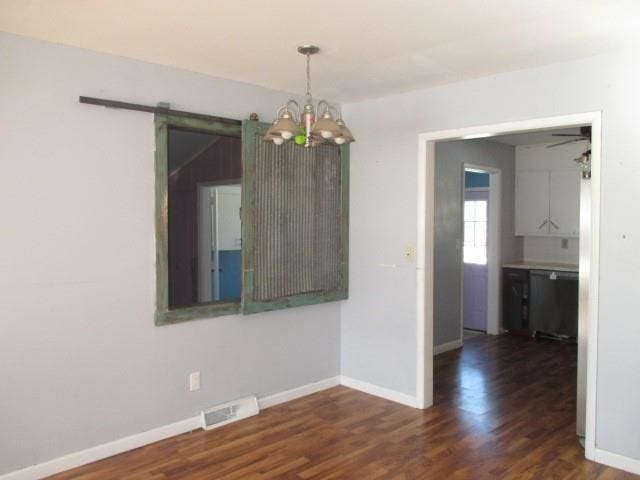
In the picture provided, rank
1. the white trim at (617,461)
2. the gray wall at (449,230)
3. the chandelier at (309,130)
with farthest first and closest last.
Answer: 1. the gray wall at (449,230)
2. the white trim at (617,461)
3. the chandelier at (309,130)

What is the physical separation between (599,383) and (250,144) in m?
2.75

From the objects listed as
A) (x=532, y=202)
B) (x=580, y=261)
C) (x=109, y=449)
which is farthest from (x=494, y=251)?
(x=109, y=449)

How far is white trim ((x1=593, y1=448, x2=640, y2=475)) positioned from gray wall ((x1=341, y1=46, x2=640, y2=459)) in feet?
0.12

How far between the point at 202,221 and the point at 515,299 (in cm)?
394

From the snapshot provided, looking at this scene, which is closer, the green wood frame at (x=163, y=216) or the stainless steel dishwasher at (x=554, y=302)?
the green wood frame at (x=163, y=216)

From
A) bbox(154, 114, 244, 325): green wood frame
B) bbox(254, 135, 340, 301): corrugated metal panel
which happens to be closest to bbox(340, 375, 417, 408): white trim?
bbox(254, 135, 340, 301): corrugated metal panel

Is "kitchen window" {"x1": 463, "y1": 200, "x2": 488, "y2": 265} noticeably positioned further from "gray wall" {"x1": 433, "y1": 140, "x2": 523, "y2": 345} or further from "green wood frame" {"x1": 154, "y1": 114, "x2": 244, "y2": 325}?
"green wood frame" {"x1": 154, "y1": 114, "x2": 244, "y2": 325}

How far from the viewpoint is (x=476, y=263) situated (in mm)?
7031

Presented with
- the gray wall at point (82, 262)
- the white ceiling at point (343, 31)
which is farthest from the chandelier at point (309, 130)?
the gray wall at point (82, 262)

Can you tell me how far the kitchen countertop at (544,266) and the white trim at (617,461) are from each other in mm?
3315

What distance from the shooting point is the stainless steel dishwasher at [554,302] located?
20.3ft

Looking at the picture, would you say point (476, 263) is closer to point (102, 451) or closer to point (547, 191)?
point (547, 191)

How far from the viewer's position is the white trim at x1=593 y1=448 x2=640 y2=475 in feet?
10.2

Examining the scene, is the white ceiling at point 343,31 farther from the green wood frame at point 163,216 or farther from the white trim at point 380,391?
the white trim at point 380,391
